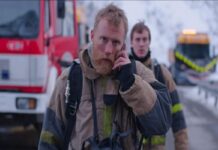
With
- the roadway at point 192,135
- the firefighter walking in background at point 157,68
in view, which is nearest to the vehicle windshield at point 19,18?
the roadway at point 192,135

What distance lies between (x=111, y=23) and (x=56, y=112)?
0.60 meters

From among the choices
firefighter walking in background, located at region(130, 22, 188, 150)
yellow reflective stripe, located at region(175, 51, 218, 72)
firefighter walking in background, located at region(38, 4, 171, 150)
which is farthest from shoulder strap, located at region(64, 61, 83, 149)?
yellow reflective stripe, located at region(175, 51, 218, 72)

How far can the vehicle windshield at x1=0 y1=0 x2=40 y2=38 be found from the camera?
8227mm

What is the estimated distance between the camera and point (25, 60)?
8.04 metres

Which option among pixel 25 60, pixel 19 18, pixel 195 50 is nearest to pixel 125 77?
pixel 25 60

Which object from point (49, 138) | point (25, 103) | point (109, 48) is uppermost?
point (109, 48)

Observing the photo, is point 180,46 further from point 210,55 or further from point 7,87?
point 7,87

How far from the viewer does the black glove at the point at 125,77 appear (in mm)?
2762

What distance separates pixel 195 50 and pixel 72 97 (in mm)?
28506

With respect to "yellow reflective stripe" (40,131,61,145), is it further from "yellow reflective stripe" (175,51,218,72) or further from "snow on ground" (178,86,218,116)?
"yellow reflective stripe" (175,51,218,72)

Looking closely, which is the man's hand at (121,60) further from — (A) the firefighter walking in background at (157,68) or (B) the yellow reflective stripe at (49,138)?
(A) the firefighter walking in background at (157,68)

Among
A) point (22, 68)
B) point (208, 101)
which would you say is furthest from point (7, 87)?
point (208, 101)

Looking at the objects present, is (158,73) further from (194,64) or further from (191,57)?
(191,57)

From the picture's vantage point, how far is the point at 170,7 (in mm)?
90000
